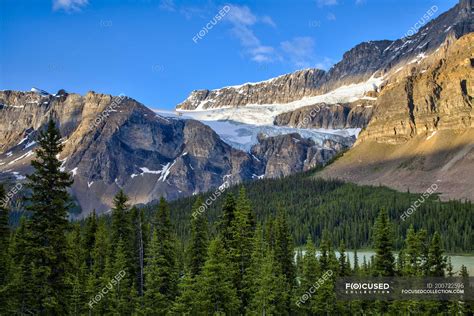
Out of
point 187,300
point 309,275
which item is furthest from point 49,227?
point 309,275

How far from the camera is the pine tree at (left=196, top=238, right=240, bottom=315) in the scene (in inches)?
1537

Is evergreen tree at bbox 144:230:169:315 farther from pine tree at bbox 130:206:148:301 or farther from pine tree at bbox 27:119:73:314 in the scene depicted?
pine tree at bbox 27:119:73:314

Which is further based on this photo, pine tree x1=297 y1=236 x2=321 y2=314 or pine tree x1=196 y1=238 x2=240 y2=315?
pine tree x1=297 y1=236 x2=321 y2=314

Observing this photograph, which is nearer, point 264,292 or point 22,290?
point 22,290

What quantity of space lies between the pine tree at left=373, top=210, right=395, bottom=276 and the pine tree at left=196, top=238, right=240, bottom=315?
1539cm

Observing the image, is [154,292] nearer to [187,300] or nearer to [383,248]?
[187,300]

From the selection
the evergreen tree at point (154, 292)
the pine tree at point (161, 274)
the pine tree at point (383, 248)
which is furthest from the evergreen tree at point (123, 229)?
the pine tree at point (383, 248)

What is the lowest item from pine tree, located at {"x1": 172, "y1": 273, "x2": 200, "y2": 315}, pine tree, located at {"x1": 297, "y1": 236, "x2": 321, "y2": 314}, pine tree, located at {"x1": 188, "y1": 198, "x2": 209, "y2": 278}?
pine tree, located at {"x1": 172, "y1": 273, "x2": 200, "y2": 315}

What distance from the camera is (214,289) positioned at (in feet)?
129

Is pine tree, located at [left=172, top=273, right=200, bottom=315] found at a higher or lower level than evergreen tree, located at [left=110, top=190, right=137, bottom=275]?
lower

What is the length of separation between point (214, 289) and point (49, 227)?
46.6 feet

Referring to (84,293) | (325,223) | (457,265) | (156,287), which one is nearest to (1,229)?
(84,293)

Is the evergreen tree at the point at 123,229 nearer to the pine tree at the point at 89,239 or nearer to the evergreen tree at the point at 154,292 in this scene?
the pine tree at the point at 89,239

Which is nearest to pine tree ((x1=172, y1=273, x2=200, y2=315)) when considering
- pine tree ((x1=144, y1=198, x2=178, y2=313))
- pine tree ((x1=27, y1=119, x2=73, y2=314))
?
pine tree ((x1=144, y1=198, x2=178, y2=313))
